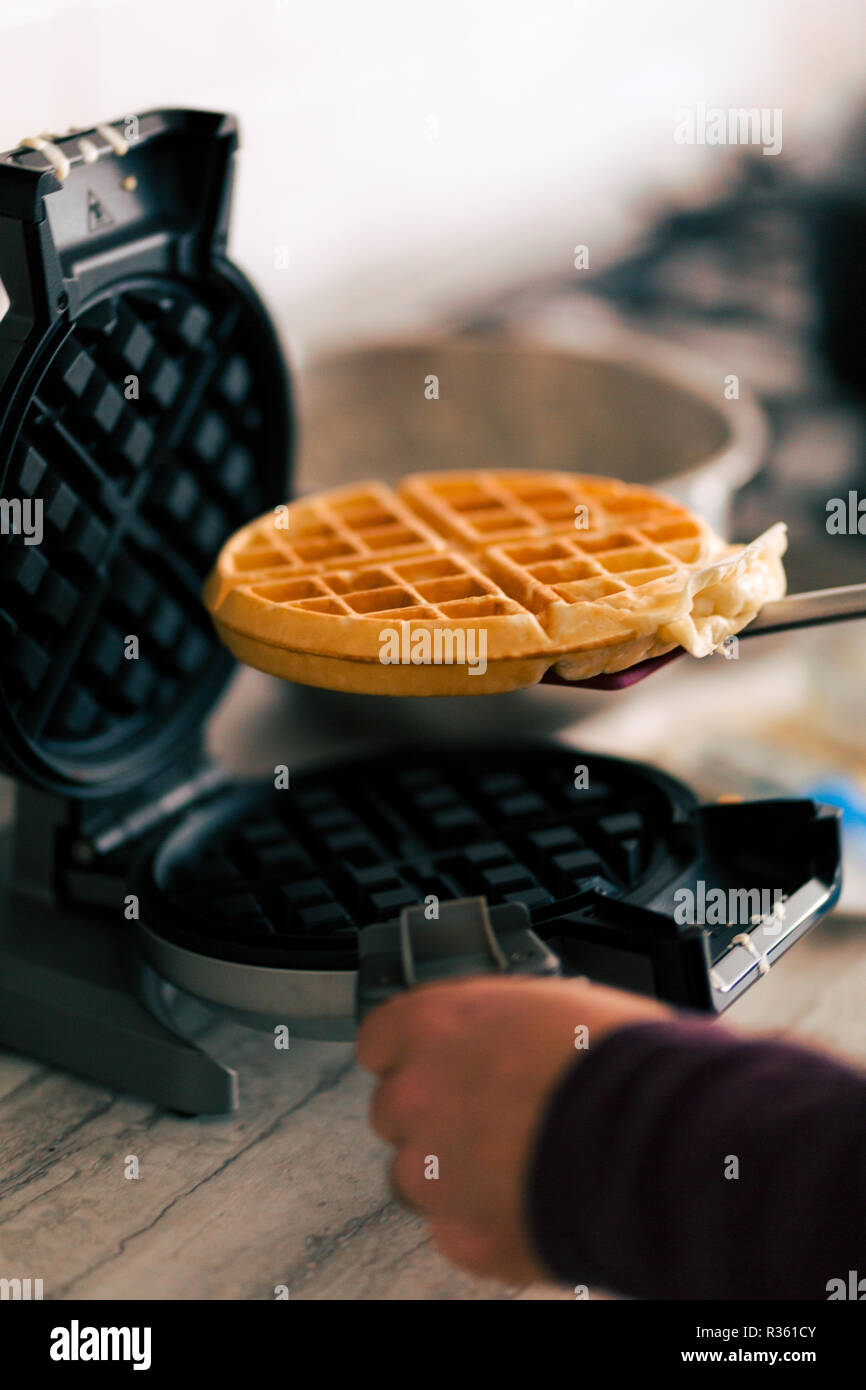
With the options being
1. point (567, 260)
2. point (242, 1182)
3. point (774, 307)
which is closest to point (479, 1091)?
point (242, 1182)

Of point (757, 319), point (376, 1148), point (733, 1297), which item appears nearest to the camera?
point (733, 1297)

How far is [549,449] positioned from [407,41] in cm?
76

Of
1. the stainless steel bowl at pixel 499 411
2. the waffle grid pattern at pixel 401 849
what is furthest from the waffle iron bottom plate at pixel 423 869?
the stainless steel bowl at pixel 499 411

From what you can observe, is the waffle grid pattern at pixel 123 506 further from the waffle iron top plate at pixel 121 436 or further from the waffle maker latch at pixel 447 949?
the waffle maker latch at pixel 447 949

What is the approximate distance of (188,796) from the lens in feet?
4.54

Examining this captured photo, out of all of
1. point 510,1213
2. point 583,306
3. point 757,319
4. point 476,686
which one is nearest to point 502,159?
point 583,306

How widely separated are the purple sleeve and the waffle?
0.34 metres

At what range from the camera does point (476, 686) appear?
3.49 feet

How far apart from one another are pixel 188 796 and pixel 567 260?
170 cm

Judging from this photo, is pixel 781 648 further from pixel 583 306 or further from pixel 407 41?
pixel 407 41

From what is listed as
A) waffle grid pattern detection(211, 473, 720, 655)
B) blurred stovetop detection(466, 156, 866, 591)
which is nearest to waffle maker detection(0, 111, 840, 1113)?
waffle grid pattern detection(211, 473, 720, 655)

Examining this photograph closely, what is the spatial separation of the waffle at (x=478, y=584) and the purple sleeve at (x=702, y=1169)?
1.12 ft

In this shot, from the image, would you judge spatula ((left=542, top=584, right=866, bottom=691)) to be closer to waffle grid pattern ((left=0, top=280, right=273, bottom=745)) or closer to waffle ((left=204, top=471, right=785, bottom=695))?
waffle ((left=204, top=471, right=785, bottom=695))
